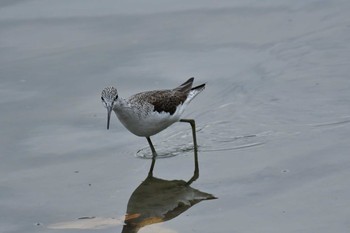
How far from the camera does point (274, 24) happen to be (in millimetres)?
13641

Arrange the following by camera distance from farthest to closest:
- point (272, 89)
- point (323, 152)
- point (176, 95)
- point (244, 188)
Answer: point (272, 89) < point (176, 95) < point (323, 152) < point (244, 188)

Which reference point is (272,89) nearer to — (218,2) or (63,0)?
(218,2)

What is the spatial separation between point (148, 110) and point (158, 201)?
1340 mm

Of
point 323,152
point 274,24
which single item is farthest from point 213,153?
point 274,24

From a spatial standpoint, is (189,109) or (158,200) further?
(189,109)

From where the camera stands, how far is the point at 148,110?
9938 millimetres

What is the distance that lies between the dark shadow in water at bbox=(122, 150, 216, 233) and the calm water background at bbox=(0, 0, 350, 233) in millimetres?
93

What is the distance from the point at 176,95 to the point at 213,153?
910 millimetres

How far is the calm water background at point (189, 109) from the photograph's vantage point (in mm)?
8531

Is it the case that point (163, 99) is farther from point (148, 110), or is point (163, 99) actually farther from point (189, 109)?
point (189, 109)

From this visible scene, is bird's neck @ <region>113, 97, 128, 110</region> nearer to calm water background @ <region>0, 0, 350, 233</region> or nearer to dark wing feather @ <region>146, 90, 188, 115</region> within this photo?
dark wing feather @ <region>146, 90, 188, 115</region>

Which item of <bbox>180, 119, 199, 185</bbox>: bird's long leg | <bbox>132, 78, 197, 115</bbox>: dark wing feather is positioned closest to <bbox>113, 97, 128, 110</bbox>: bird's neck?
<bbox>132, 78, 197, 115</bbox>: dark wing feather

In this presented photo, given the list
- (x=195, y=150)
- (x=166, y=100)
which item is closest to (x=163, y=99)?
(x=166, y=100)

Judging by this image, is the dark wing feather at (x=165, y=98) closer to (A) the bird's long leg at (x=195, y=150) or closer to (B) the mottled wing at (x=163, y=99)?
(B) the mottled wing at (x=163, y=99)
